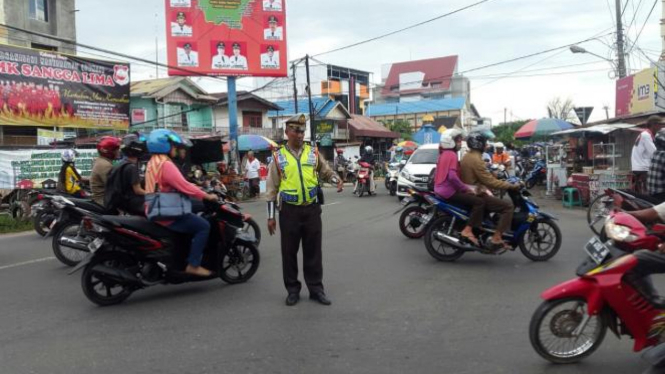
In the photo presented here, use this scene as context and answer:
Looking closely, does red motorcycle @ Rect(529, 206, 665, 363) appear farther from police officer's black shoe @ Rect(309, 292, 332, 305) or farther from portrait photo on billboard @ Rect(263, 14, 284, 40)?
portrait photo on billboard @ Rect(263, 14, 284, 40)

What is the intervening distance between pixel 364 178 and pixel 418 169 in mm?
3371

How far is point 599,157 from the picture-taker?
14.6m

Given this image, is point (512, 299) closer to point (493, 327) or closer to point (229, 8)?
point (493, 327)

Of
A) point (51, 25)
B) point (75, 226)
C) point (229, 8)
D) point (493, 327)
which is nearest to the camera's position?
point (493, 327)

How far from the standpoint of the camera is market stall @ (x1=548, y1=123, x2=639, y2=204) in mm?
12297

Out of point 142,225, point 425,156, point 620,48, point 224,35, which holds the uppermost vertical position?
point 224,35

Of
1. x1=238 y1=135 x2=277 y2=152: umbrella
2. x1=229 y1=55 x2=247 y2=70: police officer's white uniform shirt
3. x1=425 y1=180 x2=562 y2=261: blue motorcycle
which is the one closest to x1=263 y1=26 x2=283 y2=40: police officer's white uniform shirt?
x1=229 y1=55 x2=247 y2=70: police officer's white uniform shirt

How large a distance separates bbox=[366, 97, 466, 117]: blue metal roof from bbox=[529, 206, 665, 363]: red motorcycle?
79197 mm

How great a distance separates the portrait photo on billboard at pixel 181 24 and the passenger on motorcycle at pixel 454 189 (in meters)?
16.6

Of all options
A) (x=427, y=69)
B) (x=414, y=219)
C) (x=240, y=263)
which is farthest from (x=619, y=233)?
(x=427, y=69)

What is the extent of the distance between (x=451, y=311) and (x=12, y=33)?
24.5m

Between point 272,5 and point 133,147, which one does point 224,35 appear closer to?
point 272,5

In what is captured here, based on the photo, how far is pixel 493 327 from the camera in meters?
4.61

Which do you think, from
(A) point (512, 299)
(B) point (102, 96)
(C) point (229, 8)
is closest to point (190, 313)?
(A) point (512, 299)
